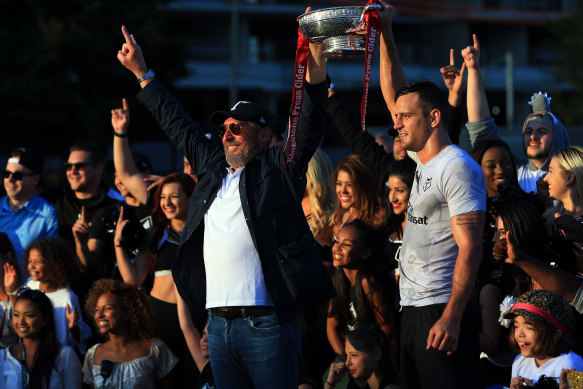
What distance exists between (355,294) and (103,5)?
2009cm

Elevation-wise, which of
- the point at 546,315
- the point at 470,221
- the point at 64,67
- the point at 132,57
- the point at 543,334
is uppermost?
the point at 64,67

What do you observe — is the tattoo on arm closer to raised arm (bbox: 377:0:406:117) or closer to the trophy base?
raised arm (bbox: 377:0:406:117)

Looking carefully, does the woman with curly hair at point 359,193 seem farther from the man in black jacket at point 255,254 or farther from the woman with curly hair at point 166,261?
the man in black jacket at point 255,254

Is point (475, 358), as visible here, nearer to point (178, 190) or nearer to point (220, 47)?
point (178, 190)

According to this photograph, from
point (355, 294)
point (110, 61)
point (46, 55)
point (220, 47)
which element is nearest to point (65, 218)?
point (355, 294)

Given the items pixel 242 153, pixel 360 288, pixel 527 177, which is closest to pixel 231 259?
pixel 242 153

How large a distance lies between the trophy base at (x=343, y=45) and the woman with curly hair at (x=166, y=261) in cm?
247

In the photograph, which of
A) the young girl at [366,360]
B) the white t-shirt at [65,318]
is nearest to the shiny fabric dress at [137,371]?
the white t-shirt at [65,318]

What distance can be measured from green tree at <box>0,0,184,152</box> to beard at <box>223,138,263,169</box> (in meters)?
18.5

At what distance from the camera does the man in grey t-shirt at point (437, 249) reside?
4039 mm

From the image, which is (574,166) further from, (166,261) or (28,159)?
(28,159)

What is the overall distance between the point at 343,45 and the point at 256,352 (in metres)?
1.58

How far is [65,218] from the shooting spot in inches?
298

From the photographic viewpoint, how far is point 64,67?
931 inches
